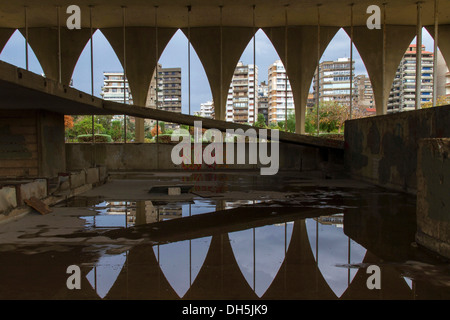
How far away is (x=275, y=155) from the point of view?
23.1m

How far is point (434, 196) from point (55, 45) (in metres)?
26.6

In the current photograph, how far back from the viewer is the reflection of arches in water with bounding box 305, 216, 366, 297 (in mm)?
5065

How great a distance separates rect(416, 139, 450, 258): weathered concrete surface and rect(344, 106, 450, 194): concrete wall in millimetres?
4950

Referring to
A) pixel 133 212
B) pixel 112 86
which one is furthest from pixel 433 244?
pixel 112 86

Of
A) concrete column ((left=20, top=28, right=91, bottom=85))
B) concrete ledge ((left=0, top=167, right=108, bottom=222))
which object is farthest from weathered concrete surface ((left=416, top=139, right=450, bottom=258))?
concrete column ((left=20, top=28, right=91, bottom=85))

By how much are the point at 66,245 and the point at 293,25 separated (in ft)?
76.0

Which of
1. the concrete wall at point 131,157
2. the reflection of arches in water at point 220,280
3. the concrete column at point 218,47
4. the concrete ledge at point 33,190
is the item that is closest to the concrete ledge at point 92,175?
the concrete ledge at point 33,190

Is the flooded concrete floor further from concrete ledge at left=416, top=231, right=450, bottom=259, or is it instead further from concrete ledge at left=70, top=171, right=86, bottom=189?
concrete ledge at left=70, top=171, right=86, bottom=189

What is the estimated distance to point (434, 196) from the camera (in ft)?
20.6

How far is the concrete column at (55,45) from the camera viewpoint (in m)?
26.7

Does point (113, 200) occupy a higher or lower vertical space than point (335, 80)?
lower
